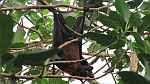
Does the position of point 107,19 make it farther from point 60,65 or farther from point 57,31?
point 57,31

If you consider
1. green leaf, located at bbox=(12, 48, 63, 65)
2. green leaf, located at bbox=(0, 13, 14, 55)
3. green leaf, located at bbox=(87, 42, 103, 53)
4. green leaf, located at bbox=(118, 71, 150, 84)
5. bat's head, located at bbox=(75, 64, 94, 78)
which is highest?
green leaf, located at bbox=(0, 13, 14, 55)

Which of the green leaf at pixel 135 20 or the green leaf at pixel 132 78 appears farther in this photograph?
the green leaf at pixel 135 20

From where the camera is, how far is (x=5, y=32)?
0.50 m

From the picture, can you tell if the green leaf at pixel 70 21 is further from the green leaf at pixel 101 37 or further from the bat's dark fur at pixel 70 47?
the green leaf at pixel 101 37

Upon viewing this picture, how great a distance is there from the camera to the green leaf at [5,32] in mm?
502

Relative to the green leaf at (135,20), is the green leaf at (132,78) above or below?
below

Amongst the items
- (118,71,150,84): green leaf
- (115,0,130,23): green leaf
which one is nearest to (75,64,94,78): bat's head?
(115,0,130,23): green leaf

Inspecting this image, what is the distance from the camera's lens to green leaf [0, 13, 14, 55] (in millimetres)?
502

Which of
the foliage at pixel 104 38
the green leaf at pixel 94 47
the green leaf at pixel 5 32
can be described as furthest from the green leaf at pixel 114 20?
the green leaf at pixel 94 47

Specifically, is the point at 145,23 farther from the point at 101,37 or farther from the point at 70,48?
the point at 70,48

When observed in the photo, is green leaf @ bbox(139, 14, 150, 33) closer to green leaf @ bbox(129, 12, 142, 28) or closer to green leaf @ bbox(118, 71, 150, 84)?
green leaf @ bbox(129, 12, 142, 28)

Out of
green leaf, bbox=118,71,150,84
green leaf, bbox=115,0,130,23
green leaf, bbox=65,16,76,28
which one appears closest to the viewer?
green leaf, bbox=118,71,150,84

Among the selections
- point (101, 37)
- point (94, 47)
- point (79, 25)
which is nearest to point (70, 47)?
point (79, 25)

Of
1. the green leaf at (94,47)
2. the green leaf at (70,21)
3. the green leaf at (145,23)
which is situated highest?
the green leaf at (145,23)
